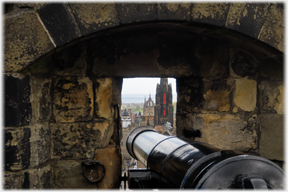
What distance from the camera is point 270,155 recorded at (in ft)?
8.15

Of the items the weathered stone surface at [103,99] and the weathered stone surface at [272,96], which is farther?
the weathered stone surface at [272,96]

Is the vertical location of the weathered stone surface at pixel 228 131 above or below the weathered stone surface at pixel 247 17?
below

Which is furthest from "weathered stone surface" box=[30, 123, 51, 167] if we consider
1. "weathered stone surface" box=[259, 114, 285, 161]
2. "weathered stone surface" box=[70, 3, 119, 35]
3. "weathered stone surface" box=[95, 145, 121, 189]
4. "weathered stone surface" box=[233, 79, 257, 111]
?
"weathered stone surface" box=[259, 114, 285, 161]

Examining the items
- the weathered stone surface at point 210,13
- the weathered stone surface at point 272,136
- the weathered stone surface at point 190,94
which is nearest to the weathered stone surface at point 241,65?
the weathered stone surface at point 190,94

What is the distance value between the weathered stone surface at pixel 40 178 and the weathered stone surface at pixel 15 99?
0.42m

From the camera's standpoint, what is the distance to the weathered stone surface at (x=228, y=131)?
8.44 ft

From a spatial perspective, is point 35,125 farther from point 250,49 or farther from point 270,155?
point 270,155

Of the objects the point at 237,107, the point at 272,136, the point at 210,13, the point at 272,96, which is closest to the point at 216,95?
the point at 237,107

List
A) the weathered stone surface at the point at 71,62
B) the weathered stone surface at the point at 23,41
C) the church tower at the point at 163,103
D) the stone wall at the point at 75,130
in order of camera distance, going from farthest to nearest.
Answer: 1. the church tower at the point at 163,103
2. the weathered stone surface at the point at 71,62
3. the stone wall at the point at 75,130
4. the weathered stone surface at the point at 23,41

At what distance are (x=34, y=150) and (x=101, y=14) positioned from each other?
44.0 inches

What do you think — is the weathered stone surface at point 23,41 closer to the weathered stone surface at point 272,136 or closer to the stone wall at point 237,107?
the stone wall at point 237,107

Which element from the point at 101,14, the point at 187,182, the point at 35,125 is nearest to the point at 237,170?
the point at 187,182

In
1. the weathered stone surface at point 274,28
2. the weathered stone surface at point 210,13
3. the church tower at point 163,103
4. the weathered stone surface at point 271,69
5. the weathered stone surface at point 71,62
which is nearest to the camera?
the weathered stone surface at point 210,13

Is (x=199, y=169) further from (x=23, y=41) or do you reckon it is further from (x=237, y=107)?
(x=237, y=107)
